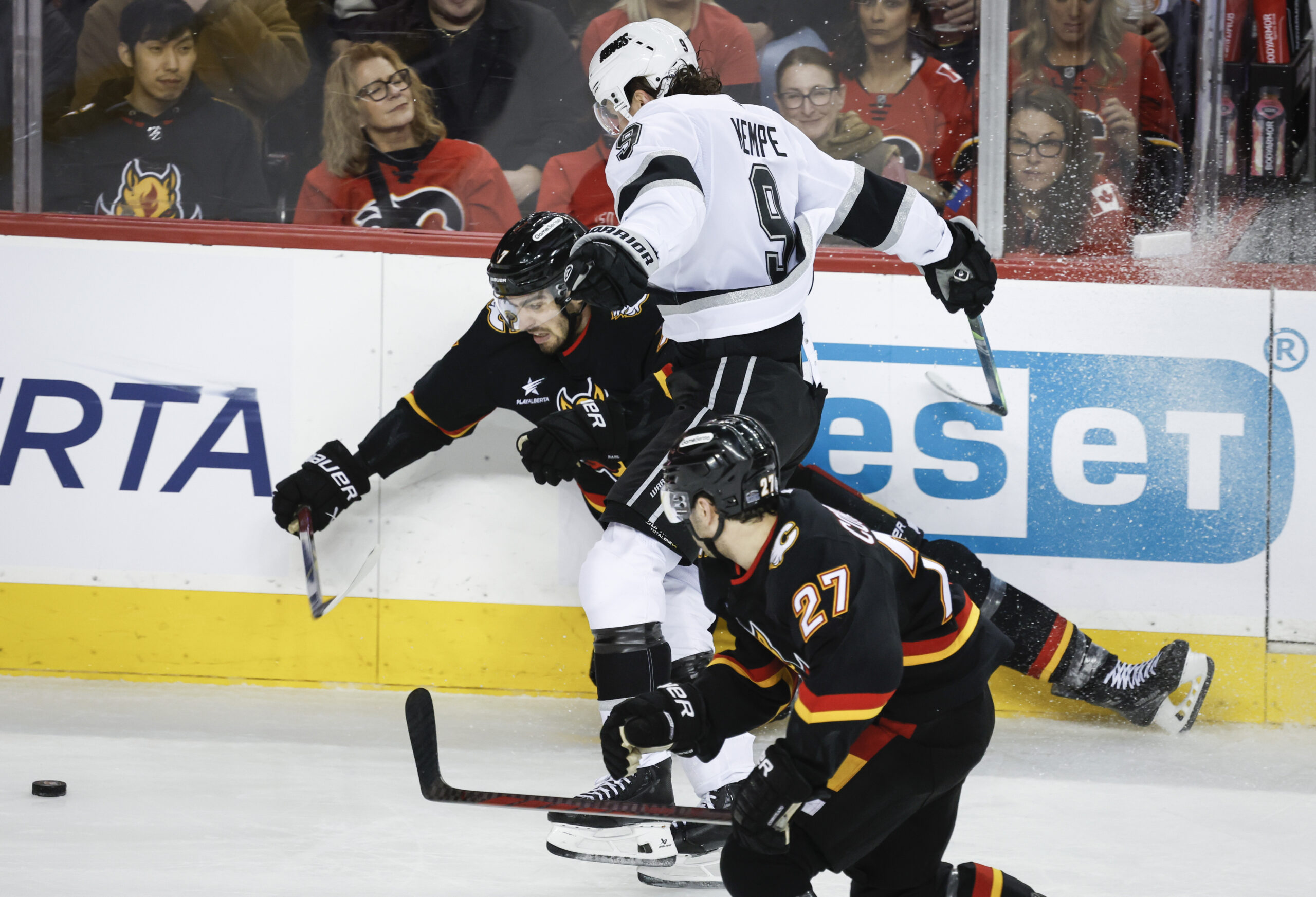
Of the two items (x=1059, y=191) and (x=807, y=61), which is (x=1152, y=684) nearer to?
(x=1059, y=191)

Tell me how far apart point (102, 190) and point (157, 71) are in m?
0.35

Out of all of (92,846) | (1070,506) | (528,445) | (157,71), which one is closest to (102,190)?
(157,71)

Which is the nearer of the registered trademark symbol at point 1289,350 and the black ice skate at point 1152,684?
the black ice skate at point 1152,684

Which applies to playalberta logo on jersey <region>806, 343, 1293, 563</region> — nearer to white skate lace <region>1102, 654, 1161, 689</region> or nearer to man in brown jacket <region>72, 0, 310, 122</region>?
white skate lace <region>1102, 654, 1161, 689</region>

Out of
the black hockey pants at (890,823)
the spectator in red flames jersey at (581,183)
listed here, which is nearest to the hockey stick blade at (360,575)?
the spectator in red flames jersey at (581,183)

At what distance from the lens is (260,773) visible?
2.92 meters

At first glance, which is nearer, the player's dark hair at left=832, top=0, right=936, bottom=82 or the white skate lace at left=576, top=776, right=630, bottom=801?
the white skate lace at left=576, top=776, right=630, bottom=801

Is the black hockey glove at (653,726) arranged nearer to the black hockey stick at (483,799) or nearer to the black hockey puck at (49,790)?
the black hockey stick at (483,799)

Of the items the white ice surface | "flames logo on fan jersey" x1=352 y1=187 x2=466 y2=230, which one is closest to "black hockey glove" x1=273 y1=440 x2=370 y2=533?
the white ice surface

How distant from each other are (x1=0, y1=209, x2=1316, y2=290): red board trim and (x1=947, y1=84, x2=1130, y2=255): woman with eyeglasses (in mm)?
64

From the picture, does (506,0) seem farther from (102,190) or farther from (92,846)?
(92,846)

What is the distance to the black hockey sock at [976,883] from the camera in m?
1.94

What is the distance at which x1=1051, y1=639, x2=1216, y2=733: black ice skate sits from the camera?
10.7 ft

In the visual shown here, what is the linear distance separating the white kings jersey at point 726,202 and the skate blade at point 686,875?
0.95 m
